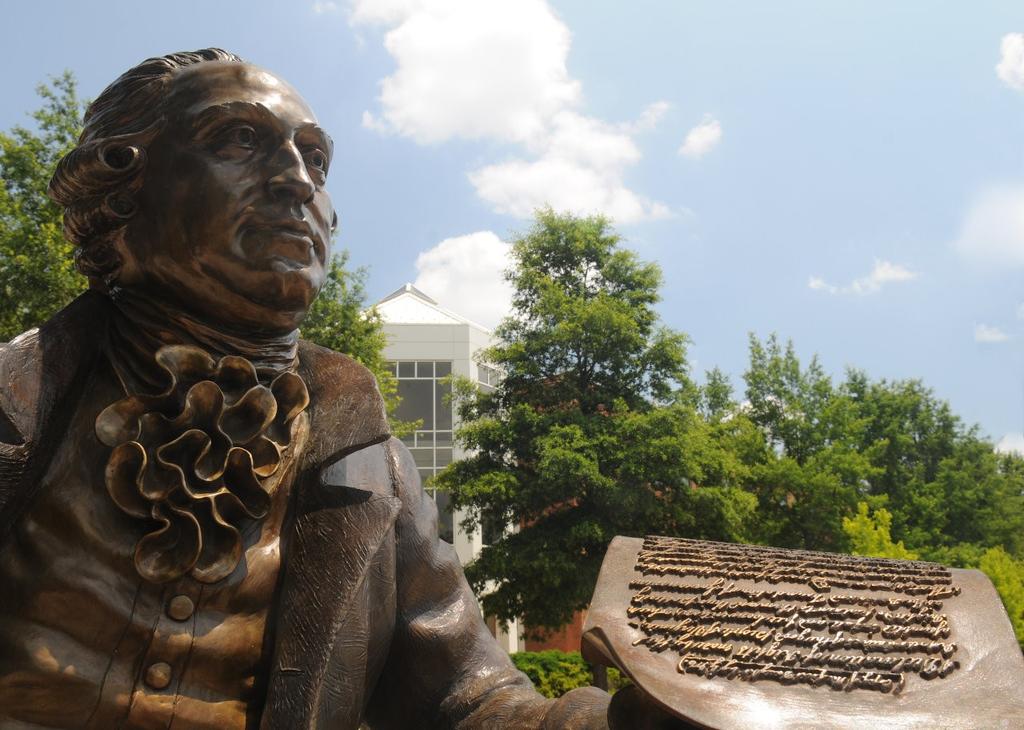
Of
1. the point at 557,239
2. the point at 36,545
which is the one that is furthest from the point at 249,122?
the point at 557,239

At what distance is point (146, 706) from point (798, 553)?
141 cm

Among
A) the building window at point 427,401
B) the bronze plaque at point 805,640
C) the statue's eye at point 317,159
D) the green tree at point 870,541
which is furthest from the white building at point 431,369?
the bronze plaque at point 805,640

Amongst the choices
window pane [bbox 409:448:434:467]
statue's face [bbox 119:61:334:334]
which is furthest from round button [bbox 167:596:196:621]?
window pane [bbox 409:448:434:467]

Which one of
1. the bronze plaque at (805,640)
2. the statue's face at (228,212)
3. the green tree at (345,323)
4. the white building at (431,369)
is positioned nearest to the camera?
the bronze plaque at (805,640)

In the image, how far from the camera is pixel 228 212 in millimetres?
2102

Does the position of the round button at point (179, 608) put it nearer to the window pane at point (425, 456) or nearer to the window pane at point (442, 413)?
the window pane at point (425, 456)

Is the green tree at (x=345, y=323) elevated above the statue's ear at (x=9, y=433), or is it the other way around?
the green tree at (x=345, y=323)

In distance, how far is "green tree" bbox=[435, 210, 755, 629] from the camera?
21125mm

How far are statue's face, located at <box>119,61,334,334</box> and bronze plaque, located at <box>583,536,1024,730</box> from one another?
3.09 feet

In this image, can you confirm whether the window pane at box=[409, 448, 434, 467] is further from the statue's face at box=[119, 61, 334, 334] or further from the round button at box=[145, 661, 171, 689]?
the round button at box=[145, 661, 171, 689]

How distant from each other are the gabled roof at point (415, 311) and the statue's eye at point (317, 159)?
30.0 metres

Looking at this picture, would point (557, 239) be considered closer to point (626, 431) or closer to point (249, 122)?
point (626, 431)

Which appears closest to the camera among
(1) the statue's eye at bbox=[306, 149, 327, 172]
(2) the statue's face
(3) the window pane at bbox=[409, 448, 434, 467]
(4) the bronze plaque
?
(4) the bronze plaque

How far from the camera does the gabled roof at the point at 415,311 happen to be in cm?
3281
